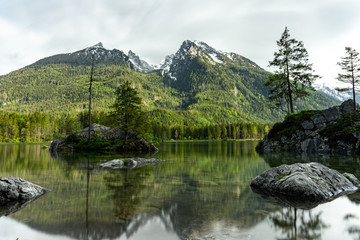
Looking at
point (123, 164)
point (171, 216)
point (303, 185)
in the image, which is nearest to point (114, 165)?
point (123, 164)

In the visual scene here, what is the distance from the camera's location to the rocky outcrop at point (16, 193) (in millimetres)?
9511

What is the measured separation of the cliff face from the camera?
34.7 meters

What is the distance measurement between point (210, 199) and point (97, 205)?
15.8 ft

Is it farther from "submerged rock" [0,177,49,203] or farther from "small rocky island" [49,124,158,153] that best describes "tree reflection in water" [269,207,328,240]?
"small rocky island" [49,124,158,153]

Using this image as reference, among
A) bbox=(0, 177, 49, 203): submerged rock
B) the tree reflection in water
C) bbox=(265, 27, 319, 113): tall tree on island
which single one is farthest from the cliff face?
bbox=(0, 177, 49, 203): submerged rock

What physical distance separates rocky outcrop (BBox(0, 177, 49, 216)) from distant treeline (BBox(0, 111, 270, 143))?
34.8m

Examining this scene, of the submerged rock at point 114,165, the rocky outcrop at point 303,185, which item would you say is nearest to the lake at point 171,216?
the rocky outcrop at point 303,185

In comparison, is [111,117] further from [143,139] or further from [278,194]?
[278,194]

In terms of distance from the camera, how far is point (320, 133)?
3816 centimetres

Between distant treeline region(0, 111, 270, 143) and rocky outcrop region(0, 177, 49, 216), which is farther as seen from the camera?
distant treeline region(0, 111, 270, 143)

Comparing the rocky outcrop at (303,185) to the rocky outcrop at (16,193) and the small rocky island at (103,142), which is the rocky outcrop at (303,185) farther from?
the small rocky island at (103,142)

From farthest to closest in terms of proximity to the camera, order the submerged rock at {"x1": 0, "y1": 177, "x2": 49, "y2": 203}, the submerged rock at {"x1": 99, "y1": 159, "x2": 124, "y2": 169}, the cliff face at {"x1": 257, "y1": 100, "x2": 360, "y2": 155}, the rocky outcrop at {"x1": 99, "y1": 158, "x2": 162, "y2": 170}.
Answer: the cliff face at {"x1": 257, "y1": 100, "x2": 360, "y2": 155} → the rocky outcrop at {"x1": 99, "y1": 158, "x2": 162, "y2": 170} → the submerged rock at {"x1": 99, "y1": 159, "x2": 124, "y2": 169} → the submerged rock at {"x1": 0, "y1": 177, "x2": 49, "y2": 203}


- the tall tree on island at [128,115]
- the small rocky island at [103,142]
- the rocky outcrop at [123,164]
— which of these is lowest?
the rocky outcrop at [123,164]

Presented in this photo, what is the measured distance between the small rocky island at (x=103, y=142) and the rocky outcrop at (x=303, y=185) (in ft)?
103
